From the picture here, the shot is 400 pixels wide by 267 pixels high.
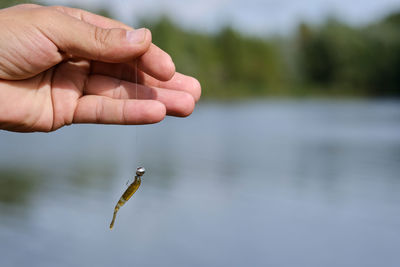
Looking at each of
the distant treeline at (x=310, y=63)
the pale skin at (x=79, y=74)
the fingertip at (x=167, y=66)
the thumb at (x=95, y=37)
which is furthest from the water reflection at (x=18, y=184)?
the distant treeline at (x=310, y=63)

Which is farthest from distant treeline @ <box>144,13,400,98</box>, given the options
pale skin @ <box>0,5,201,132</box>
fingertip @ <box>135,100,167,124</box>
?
fingertip @ <box>135,100,167,124</box>

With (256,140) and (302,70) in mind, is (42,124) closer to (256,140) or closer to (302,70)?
(256,140)

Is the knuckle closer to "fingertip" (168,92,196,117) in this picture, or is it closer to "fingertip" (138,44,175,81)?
"fingertip" (138,44,175,81)

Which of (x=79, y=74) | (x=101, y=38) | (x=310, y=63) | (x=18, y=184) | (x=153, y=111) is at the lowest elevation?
(x=18, y=184)

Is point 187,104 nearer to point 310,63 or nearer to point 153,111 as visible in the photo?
point 153,111

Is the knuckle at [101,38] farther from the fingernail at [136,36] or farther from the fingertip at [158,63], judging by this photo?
the fingertip at [158,63]

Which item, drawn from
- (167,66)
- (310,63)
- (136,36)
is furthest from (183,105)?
(310,63)
